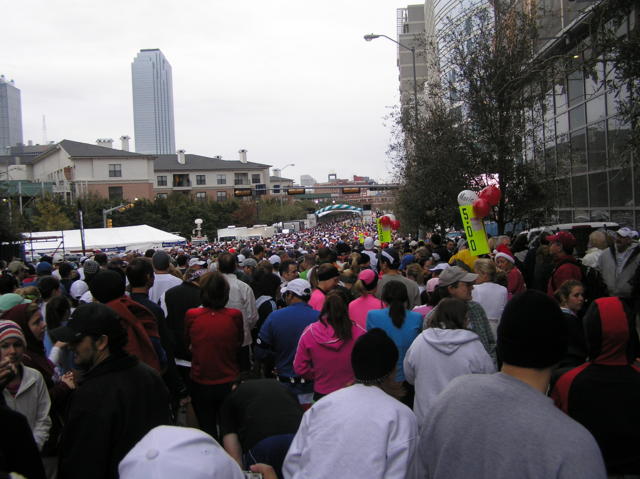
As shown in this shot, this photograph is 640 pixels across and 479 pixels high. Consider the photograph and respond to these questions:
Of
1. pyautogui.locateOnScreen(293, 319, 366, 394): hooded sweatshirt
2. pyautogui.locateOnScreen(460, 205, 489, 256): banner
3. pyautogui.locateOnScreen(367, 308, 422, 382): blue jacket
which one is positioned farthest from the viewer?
pyautogui.locateOnScreen(460, 205, 489, 256): banner

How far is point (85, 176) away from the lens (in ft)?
274

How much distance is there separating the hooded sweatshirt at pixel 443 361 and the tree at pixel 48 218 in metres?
56.4

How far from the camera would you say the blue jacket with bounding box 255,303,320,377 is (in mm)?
5590

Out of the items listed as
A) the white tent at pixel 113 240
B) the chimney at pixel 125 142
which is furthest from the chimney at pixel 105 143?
the white tent at pixel 113 240

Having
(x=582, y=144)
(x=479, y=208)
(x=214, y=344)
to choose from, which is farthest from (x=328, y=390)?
(x=582, y=144)

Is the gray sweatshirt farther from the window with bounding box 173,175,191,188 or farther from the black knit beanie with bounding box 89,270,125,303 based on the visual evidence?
the window with bounding box 173,175,191,188

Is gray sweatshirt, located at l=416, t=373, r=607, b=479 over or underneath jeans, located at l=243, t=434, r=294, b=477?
over

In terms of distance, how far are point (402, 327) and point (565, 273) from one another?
382cm

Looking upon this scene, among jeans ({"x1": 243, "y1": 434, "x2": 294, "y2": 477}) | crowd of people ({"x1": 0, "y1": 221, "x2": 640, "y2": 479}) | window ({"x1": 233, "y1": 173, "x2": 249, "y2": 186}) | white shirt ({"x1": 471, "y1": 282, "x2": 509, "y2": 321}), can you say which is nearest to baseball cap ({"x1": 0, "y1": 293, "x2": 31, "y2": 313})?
→ crowd of people ({"x1": 0, "y1": 221, "x2": 640, "y2": 479})

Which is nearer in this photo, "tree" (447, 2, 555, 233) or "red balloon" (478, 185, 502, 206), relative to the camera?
"red balloon" (478, 185, 502, 206)

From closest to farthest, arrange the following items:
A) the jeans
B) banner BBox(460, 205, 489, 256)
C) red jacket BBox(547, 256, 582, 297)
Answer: the jeans, red jacket BBox(547, 256, 582, 297), banner BBox(460, 205, 489, 256)

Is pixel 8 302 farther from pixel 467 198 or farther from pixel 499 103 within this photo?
pixel 499 103

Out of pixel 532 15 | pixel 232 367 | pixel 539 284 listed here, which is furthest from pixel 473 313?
pixel 532 15

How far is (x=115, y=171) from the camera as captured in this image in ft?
281
